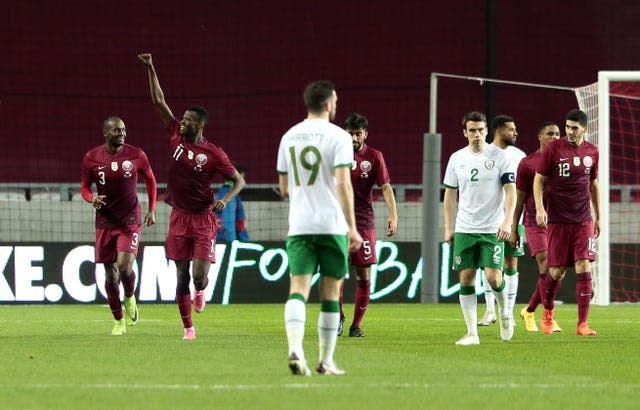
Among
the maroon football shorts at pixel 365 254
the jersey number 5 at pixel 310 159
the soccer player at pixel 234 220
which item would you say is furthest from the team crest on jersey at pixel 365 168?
the soccer player at pixel 234 220

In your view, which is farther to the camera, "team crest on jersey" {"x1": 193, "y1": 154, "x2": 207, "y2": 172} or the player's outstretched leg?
the player's outstretched leg

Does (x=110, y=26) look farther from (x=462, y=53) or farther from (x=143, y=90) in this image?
(x=462, y=53)

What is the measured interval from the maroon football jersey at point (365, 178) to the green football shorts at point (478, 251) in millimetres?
1464

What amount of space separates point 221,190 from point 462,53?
5663 mm

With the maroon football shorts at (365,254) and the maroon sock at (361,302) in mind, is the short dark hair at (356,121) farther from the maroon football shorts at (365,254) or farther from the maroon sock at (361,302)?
the maroon sock at (361,302)

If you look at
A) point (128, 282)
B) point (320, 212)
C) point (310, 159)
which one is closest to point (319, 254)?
point (320, 212)

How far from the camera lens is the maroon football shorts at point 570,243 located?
13.0 metres

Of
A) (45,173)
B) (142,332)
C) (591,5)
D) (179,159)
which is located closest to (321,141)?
(179,159)

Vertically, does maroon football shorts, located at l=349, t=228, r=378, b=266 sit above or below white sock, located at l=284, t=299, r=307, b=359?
above

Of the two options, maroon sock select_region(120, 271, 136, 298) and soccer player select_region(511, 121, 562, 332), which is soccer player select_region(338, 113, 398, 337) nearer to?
soccer player select_region(511, 121, 562, 332)

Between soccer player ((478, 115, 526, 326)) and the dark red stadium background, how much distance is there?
8.50 m

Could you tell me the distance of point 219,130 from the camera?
23.6 metres

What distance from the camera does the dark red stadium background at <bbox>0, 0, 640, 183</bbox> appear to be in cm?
2338

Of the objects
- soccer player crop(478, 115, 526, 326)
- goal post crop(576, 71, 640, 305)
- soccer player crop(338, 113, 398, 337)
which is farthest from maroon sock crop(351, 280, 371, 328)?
goal post crop(576, 71, 640, 305)
